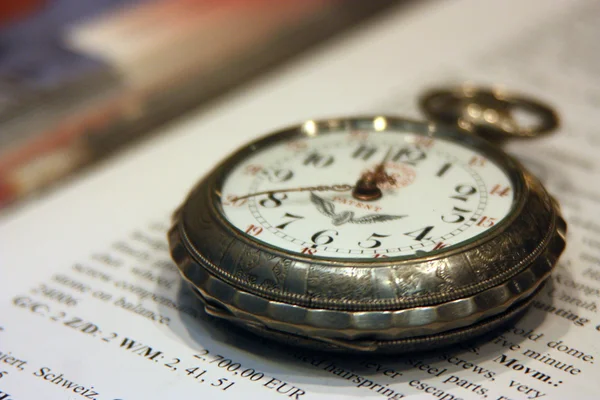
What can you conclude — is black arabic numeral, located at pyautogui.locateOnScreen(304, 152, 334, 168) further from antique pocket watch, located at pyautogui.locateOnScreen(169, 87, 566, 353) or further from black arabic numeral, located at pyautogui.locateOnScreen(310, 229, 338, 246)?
black arabic numeral, located at pyautogui.locateOnScreen(310, 229, 338, 246)

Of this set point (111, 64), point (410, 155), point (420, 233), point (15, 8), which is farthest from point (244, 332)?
point (15, 8)

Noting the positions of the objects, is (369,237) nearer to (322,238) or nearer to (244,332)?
(322,238)

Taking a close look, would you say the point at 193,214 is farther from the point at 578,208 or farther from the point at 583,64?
the point at 583,64

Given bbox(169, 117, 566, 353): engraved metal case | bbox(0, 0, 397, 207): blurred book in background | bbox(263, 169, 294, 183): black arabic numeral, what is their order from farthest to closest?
bbox(0, 0, 397, 207): blurred book in background, bbox(263, 169, 294, 183): black arabic numeral, bbox(169, 117, 566, 353): engraved metal case

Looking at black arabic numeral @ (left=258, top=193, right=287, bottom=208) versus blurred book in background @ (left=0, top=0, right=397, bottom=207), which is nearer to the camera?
black arabic numeral @ (left=258, top=193, right=287, bottom=208)

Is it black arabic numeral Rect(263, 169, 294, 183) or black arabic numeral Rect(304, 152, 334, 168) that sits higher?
black arabic numeral Rect(263, 169, 294, 183)

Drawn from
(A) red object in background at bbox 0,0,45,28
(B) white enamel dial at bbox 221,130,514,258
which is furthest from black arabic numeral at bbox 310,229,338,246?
(A) red object in background at bbox 0,0,45,28

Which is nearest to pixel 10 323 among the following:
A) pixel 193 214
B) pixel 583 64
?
pixel 193 214
